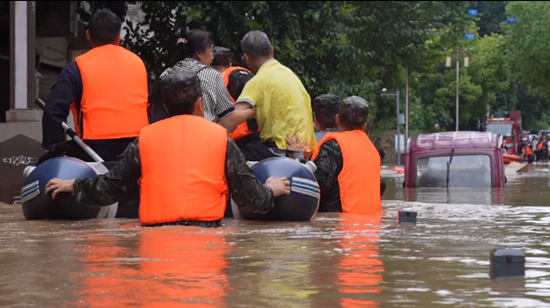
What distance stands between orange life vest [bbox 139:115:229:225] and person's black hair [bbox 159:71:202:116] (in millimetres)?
86

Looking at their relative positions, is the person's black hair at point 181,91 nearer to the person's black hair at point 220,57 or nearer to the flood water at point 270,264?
the flood water at point 270,264

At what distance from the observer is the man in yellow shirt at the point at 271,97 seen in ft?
32.0

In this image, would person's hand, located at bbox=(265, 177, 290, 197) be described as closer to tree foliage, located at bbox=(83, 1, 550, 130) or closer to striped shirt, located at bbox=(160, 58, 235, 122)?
striped shirt, located at bbox=(160, 58, 235, 122)

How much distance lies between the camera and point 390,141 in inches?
2970

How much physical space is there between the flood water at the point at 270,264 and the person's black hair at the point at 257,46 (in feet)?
5.31

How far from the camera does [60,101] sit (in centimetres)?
926

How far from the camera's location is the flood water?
4891mm

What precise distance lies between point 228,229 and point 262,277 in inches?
101

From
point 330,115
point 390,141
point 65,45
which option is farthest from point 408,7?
point 390,141

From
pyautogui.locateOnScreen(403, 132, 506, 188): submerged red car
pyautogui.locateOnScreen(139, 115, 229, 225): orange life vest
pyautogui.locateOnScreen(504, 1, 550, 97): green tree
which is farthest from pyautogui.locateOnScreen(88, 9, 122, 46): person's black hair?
pyautogui.locateOnScreen(504, 1, 550, 97): green tree

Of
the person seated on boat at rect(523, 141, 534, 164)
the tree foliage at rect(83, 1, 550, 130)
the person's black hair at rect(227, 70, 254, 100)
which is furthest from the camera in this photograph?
the person seated on boat at rect(523, 141, 534, 164)

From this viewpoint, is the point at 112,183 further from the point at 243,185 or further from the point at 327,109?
the point at 327,109

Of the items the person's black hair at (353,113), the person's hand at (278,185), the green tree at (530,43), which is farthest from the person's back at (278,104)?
the green tree at (530,43)

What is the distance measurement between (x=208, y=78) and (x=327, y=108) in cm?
215
